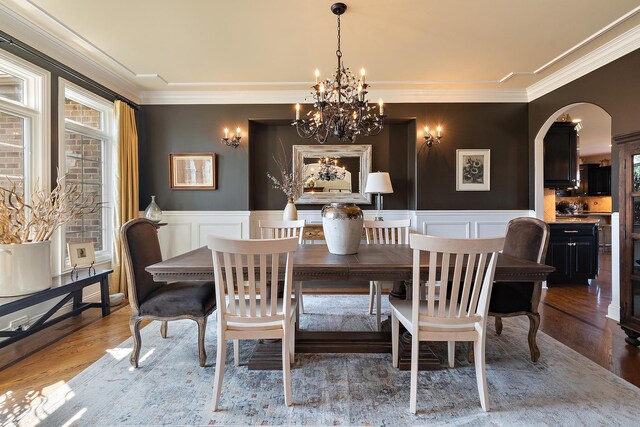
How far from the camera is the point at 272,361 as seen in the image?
6.90 feet

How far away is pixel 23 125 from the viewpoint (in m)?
2.77

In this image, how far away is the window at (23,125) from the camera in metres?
2.63

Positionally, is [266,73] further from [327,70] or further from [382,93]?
[382,93]

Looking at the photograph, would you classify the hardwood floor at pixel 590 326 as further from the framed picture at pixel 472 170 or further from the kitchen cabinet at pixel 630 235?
the framed picture at pixel 472 170

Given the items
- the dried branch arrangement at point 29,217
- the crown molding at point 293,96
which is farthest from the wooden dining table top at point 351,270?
the crown molding at point 293,96

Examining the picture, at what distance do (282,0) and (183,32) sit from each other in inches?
41.5

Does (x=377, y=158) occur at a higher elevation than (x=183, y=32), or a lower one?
lower

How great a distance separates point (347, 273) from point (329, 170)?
2871mm

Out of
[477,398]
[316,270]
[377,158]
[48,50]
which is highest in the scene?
[48,50]

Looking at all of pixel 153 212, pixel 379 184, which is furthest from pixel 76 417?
pixel 379 184

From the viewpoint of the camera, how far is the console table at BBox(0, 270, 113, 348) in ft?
7.39

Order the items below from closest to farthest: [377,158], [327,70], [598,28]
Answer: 1. [598,28]
2. [327,70]
3. [377,158]

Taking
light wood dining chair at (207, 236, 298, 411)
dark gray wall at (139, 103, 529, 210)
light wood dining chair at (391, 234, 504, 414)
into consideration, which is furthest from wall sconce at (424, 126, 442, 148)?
light wood dining chair at (207, 236, 298, 411)

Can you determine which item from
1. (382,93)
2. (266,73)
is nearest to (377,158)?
(382,93)
